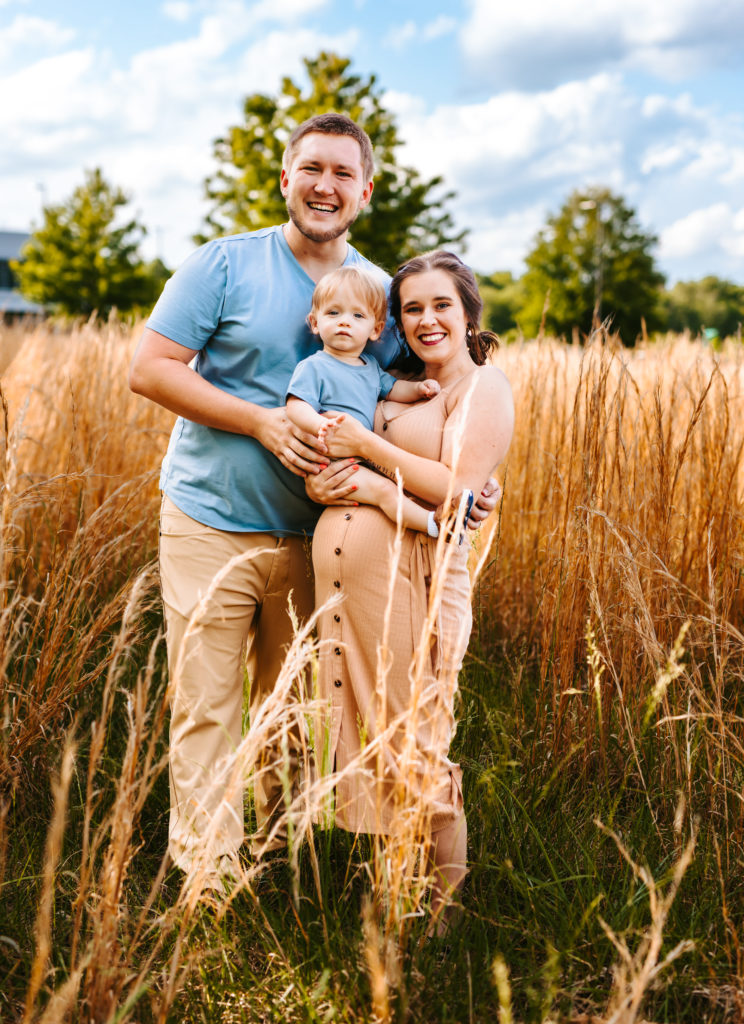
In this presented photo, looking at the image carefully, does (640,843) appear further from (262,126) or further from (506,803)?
(262,126)

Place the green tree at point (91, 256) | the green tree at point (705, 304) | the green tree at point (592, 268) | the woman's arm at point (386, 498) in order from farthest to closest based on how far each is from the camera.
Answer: the green tree at point (705, 304) < the green tree at point (592, 268) < the green tree at point (91, 256) < the woman's arm at point (386, 498)

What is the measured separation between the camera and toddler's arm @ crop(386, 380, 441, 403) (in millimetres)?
2020

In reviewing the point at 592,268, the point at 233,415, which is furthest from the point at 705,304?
the point at 233,415

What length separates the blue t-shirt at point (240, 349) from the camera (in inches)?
80.7

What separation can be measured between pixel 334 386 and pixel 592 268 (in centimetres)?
3396

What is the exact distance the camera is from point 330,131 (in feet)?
6.97

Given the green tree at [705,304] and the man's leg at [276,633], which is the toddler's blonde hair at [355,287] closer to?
the man's leg at [276,633]

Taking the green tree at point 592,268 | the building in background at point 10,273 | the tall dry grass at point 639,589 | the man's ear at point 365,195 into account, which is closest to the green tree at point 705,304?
the green tree at point 592,268

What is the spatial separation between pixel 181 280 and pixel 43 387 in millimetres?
2703

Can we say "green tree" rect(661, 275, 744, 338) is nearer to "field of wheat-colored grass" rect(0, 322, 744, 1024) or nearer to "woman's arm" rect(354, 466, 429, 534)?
"field of wheat-colored grass" rect(0, 322, 744, 1024)

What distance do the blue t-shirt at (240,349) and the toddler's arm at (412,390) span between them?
0.84 feet

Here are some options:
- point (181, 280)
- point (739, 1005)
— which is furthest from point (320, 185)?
point (739, 1005)

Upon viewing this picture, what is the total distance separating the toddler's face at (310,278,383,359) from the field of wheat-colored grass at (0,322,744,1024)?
70cm

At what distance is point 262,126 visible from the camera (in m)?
15.2
